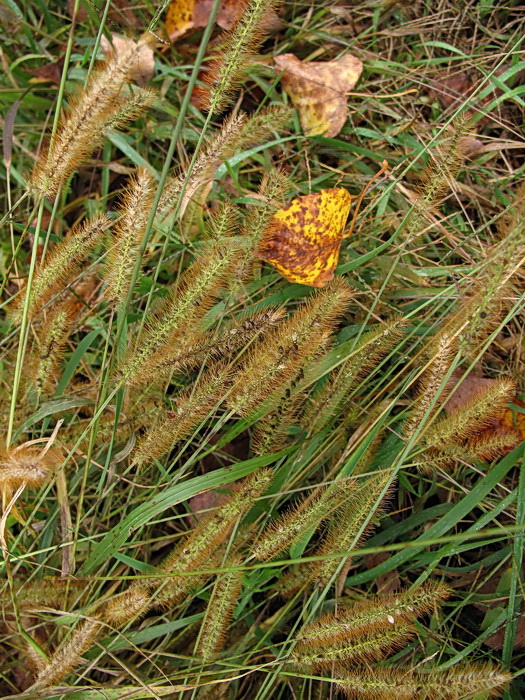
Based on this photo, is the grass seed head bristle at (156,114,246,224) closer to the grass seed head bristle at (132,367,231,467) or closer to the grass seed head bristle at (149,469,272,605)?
the grass seed head bristle at (132,367,231,467)

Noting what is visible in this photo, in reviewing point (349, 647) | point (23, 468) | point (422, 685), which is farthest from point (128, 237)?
point (422, 685)

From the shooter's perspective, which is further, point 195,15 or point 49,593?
point 195,15

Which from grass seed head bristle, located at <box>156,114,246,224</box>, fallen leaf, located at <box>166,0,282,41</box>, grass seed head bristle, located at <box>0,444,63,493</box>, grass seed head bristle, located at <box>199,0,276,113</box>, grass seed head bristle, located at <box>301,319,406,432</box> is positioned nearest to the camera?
Result: grass seed head bristle, located at <box>0,444,63,493</box>

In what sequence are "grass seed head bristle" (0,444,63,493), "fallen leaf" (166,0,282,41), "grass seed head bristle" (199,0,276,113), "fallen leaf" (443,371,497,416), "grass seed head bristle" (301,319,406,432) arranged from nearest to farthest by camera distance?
"grass seed head bristle" (0,444,63,493)
"grass seed head bristle" (199,0,276,113)
"grass seed head bristle" (301,319,406,432)
"fallen leaf" (443,371,497,416)
"fallen leaf" (166,0,282,41)

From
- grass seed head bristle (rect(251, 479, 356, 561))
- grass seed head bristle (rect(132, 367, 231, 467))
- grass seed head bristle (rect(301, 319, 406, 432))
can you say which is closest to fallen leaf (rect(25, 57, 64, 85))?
grass seed head bristle (rect(132, 367, 231, 467))

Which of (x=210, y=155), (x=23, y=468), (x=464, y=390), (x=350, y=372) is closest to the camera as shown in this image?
(x=23, y=468)

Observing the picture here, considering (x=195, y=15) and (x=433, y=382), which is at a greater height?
(x=195, y=15)

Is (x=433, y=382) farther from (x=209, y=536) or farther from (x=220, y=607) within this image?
(x=220, y=607)
